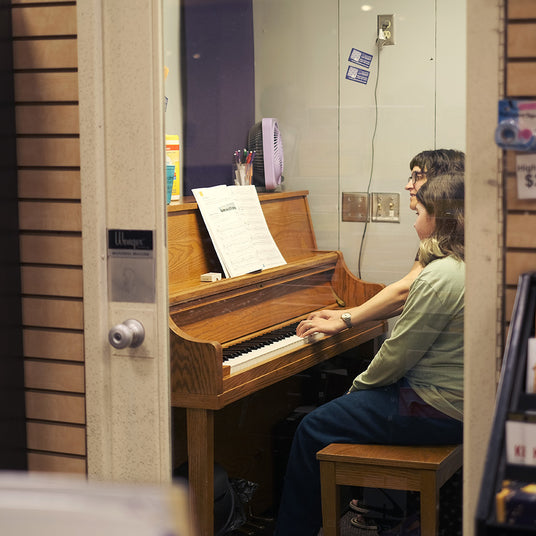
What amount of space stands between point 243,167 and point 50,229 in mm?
691

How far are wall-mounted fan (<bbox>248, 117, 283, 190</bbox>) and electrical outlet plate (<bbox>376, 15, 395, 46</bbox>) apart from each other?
39 cm

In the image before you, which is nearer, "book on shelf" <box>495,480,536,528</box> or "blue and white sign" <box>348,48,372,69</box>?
"book on shelf" <box>495,480,536,528</box>

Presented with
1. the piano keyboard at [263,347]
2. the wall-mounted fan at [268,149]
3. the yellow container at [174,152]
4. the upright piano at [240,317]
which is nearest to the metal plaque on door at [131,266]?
the upright piano at [240,317]

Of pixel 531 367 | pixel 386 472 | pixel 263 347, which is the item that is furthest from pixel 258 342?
pixel 531 367

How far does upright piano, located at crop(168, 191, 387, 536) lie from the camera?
7.95 feet

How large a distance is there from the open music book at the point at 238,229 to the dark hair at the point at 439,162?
56 centimetres

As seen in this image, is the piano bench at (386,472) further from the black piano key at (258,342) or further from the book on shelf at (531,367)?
the book on shelf at (531,367)

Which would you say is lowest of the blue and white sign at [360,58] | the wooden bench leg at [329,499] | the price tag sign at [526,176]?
the wooden bench leg at [329,499]

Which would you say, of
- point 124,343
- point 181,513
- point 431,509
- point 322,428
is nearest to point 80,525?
point 181,513

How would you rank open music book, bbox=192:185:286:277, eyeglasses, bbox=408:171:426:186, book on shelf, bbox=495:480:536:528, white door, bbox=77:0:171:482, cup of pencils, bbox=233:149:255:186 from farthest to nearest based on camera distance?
open music book, bbox=192:185:286:277 < cup of pencils, bbox=233:149:255:186 < eyeglasses, bbox=408:171:426:186 < white door, bbox=77:0:171:482 < book on shelf, bbox=495:480:536:528

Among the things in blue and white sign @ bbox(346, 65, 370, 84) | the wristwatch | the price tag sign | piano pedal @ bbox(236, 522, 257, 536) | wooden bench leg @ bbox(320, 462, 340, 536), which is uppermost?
blue and white sign @ bbox(346, 65, 370, 84)

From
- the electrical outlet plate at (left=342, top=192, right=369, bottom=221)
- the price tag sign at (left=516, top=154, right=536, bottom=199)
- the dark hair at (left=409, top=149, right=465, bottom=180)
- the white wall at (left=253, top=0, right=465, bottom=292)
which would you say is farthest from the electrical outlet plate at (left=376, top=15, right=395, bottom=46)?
the price tag sign at (left=516, top=154, right=536, bottom=199)

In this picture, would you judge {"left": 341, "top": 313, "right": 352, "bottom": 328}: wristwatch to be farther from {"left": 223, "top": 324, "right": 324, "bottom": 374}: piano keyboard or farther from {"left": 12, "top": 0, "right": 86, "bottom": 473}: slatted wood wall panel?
{"left": 12, "top": 0, "right": 86, "bottom": 473}: slatted wood wall panel

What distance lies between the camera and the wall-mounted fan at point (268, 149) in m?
2.43
